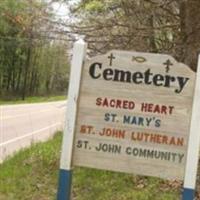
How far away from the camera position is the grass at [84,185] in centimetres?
785

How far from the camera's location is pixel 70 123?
232 inches

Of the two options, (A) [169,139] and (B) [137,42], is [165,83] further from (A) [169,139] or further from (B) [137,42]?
(B) [137,42]

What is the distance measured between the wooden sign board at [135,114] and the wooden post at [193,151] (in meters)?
0.04

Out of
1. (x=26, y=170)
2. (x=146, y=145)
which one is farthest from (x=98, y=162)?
(x=26, y=170)

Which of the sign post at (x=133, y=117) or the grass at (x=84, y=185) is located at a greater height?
the sign post at (x=133, y=117)

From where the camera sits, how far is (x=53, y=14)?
29.6 feet

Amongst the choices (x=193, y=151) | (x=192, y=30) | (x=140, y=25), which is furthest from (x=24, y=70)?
(x=193, y=151)

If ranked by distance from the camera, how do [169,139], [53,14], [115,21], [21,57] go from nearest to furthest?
1. [169,139]
2. [53,14]
3. [115,21]
4. [21,57]

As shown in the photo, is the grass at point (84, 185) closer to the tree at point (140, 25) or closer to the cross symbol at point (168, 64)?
the tree at point (140, 25)

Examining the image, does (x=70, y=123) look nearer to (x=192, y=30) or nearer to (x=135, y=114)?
(x=135, y=114)

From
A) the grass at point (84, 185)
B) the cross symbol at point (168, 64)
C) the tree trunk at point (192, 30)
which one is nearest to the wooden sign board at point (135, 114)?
the cross symbol at point (168, 64)

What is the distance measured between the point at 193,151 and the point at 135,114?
2.06 ft

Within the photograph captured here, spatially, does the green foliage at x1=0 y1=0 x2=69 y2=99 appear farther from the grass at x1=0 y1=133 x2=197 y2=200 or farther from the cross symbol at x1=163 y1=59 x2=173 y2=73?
the cross symbol at x1=163 y1=59 x2=173 y2=73

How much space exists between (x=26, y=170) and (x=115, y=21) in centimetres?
264
